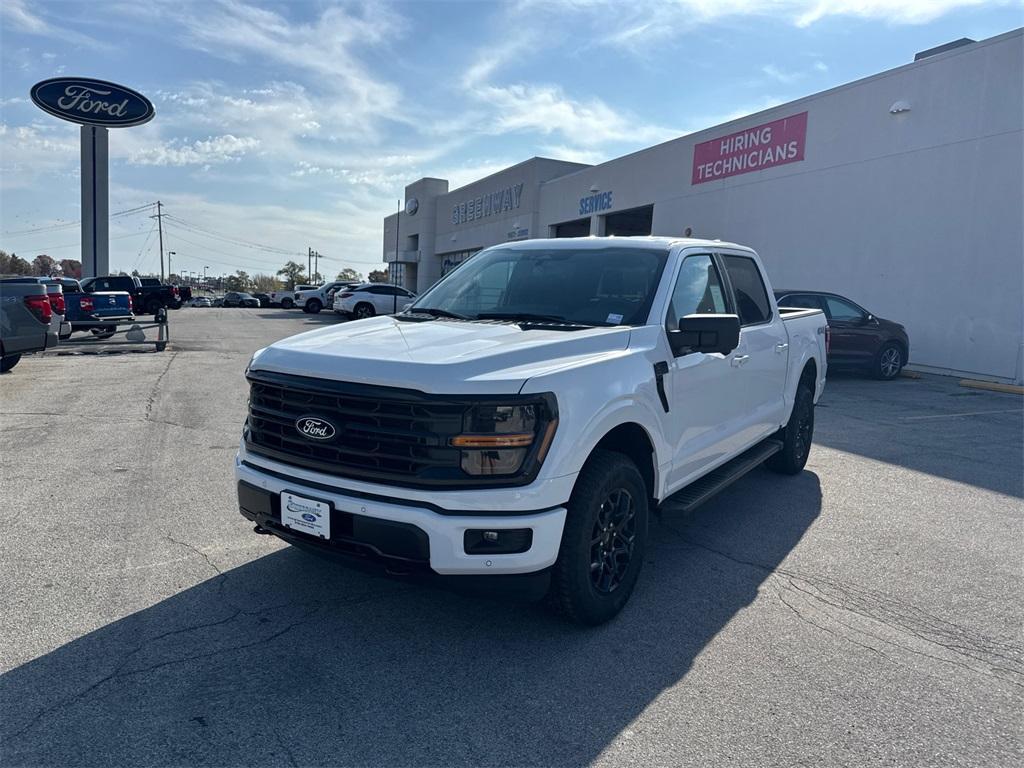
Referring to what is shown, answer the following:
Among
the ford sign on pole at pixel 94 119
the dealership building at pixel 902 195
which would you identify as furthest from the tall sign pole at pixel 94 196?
the dealership building at pixel 902 195

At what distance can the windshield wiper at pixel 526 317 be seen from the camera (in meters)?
4.19

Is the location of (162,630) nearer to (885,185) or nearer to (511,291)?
(511,291)

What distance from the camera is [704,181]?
2181 centimetres

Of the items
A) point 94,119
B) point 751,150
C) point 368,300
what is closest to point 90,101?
point 94,119

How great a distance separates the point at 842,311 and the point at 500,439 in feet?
40.9

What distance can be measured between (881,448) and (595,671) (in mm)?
6177

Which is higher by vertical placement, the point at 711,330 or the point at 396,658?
the point at 711,330

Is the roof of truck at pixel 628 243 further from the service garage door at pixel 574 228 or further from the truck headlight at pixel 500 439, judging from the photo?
the service garage door at pixel 574 228

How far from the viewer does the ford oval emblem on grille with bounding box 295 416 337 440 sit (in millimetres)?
3309

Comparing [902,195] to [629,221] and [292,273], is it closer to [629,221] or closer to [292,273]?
[629,221]

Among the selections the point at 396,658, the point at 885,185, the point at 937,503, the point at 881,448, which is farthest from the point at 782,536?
the point at 885,185

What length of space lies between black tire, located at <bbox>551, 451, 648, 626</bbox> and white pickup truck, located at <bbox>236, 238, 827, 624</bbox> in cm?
1

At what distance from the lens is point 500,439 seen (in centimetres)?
304

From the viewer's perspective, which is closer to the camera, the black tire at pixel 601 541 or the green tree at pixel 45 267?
the black tire at pixel 601 541
